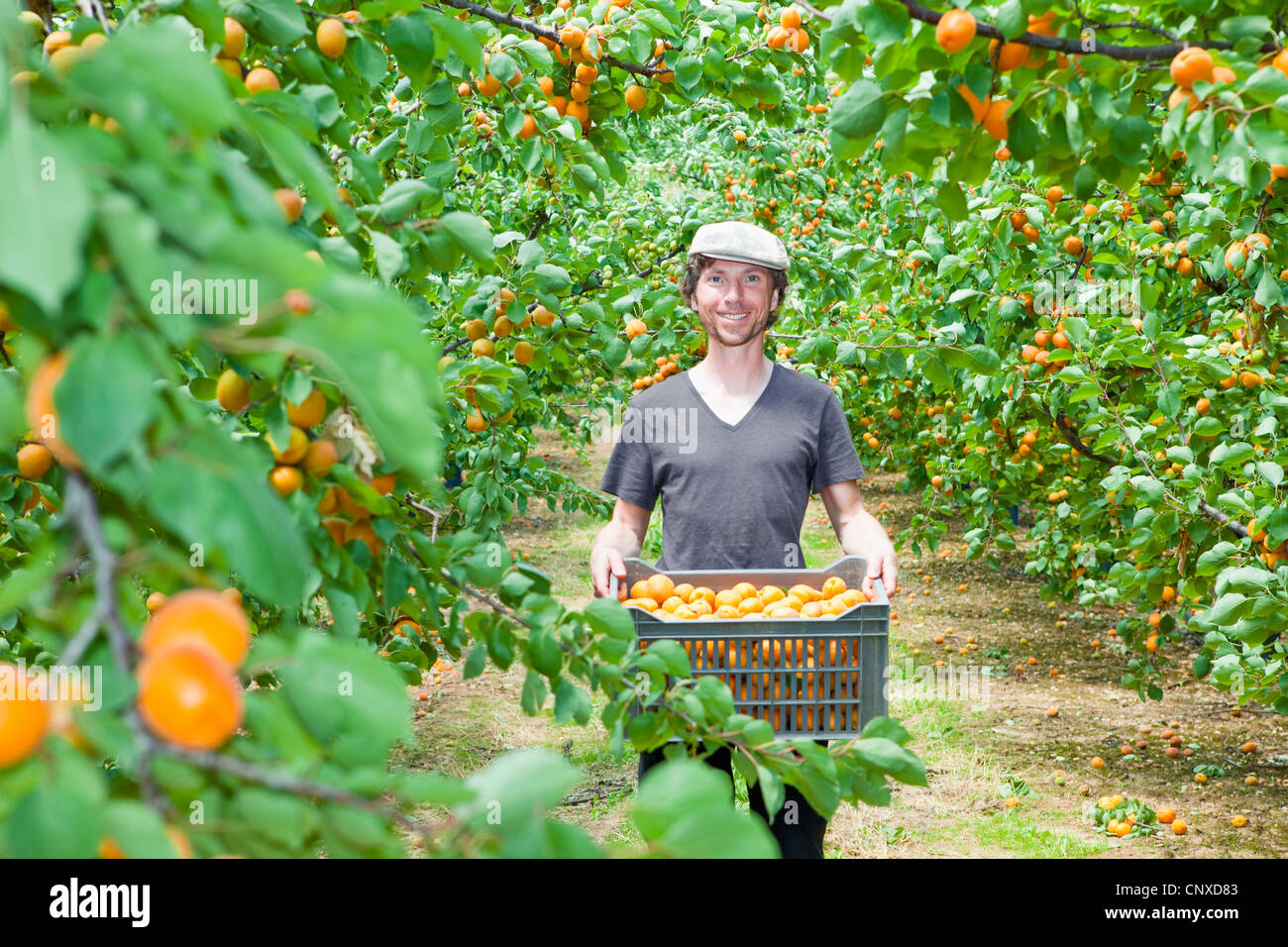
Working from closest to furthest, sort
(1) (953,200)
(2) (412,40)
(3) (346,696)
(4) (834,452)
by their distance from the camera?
(3) (346,696) → (2) (412,40) → (1) (953,200) → (4) (834,452)

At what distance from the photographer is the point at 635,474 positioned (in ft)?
9.45

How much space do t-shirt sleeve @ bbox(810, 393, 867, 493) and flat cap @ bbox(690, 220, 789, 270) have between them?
1.37ft

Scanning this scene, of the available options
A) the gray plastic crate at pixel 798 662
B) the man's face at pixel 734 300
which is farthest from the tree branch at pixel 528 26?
the gray plastic crate at pixel 798 662

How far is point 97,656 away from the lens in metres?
0.85

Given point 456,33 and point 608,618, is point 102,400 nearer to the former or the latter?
point 608,618

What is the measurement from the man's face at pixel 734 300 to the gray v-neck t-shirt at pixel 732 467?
0.16 m

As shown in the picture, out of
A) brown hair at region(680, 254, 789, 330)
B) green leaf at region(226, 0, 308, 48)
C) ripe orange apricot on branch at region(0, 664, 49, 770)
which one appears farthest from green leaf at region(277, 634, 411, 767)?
brown hair at region(680, 254, 789, 330)

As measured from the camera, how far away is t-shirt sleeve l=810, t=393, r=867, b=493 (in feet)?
9.34

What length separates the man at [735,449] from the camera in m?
2.78

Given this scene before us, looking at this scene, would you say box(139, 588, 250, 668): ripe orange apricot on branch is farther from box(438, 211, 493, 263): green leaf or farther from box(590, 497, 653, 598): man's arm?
box(590, 497, 653, 598): man's arm

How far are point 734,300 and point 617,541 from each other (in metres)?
0.75

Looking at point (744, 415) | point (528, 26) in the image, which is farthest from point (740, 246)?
point (528, 26)

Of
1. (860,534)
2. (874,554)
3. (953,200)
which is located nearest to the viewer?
(953,200)
